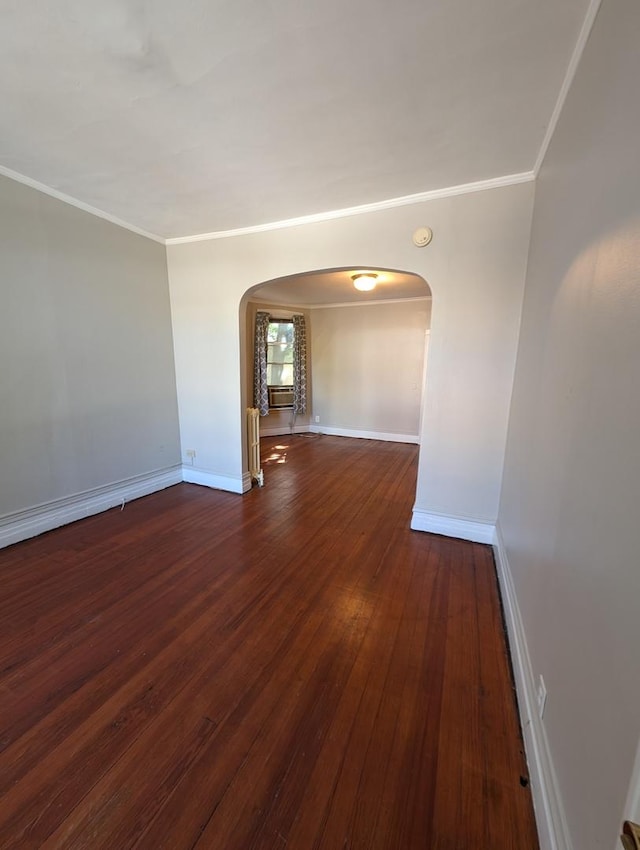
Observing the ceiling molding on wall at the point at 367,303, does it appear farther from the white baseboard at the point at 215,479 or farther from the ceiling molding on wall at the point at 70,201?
the white baseboard at the point at 215,479

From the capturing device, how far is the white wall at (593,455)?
0.66 m

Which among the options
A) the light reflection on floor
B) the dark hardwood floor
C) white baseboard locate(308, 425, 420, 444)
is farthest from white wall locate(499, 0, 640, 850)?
white baseboard locate(308, 425, 420, 444)

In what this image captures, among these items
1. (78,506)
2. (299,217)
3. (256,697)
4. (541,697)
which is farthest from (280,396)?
(541,697)

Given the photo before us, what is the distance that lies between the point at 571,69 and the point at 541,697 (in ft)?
8.01

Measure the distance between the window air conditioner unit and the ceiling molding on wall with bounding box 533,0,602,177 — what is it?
16.0 feet

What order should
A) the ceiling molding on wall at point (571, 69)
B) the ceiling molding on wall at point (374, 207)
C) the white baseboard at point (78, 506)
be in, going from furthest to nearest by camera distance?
the white baseboard at point (78, 506), the ceiling molding on wall at point (374, 207), the ceiling molding on wall at point (571, 69)

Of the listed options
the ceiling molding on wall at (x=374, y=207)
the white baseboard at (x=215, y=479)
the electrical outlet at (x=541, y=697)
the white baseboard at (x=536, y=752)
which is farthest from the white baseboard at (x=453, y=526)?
the ceiling molding on wall at (x=374, y=207)

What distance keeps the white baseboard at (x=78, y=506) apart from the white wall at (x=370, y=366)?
3.53 metres

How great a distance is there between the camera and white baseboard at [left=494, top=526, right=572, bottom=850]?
2.86ft

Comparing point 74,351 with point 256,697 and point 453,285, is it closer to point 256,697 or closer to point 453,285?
point 256,697

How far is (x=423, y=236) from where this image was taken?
2393 millimetres

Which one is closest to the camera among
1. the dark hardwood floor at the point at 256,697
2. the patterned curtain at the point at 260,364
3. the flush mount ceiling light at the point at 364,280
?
the dark hardwood floor at the point at 256,697

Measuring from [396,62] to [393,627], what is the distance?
2.64 m

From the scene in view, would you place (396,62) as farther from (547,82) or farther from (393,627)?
(393,627)
